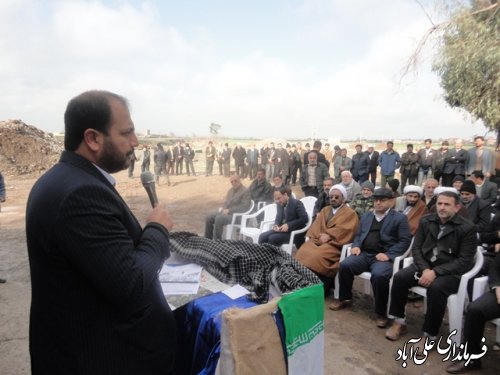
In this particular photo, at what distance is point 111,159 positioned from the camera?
1261 mm

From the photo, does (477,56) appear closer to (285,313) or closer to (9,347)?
(285,313)

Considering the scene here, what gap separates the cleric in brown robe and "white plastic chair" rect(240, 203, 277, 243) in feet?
4.69

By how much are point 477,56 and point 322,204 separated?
4684 millimetres

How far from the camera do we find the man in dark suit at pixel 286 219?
18.9 ft

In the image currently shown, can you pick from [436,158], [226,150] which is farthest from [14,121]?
[436,158]

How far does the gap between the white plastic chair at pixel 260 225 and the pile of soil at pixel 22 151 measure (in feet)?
63.0

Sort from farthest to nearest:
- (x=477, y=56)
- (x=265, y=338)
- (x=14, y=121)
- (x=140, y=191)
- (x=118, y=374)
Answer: (x=14, y=121), (x=140, y=191), (x=477, y=56), (x=265, y=338), (x=118, y=374)

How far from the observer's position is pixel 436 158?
38.7 feet

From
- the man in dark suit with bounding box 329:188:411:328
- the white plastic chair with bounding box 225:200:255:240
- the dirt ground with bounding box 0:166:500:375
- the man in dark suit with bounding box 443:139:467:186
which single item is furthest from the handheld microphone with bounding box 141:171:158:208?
the man in dark suit with bounding box 443:139:467:186

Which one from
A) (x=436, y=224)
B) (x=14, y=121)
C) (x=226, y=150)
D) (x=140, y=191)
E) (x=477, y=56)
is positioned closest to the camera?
(x=436, y=224)

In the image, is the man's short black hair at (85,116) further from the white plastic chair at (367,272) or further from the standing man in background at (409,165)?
the standing man in background at (409,165)

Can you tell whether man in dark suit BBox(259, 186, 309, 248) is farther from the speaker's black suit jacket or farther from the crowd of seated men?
the speaker's black suit jacket

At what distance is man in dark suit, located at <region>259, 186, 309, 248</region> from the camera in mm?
5754

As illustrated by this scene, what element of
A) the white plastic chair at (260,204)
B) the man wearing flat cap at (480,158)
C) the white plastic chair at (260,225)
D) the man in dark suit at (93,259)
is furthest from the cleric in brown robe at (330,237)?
the man wearing flat cap at (480,158)
